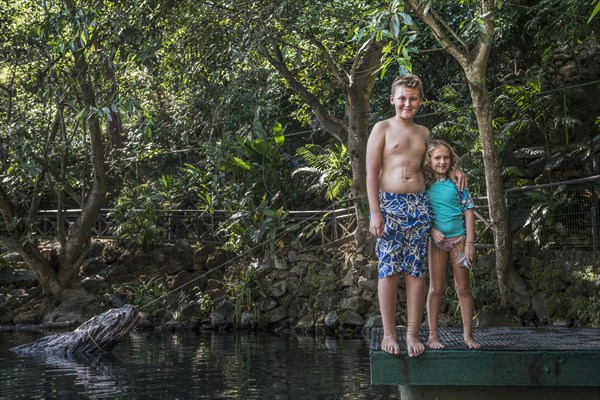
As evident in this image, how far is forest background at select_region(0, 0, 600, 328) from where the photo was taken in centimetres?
1182

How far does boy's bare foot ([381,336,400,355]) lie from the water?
2.47 metres

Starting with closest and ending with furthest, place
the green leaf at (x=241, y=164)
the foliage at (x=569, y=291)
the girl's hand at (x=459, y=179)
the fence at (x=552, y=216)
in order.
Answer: the girl's hand at (x=459, y=179) → the foliage at (x=569, y=291) → the fence at (x=552, y=216) → the green leaf at (x=241, y=164)

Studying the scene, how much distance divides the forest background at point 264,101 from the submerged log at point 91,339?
2808mm

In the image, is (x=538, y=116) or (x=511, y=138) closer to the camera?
(x=538, y=116)

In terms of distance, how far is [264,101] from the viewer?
16.5 m

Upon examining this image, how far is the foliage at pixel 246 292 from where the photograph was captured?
50.7 feet

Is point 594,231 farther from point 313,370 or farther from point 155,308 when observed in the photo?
point 155,308

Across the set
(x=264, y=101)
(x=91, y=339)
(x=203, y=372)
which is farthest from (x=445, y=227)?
(x=264, y=101)

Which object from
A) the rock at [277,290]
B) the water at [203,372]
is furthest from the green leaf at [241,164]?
the water at [203,372]

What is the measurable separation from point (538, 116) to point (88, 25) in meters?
8.49

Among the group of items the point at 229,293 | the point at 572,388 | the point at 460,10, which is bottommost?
the point at 572,388

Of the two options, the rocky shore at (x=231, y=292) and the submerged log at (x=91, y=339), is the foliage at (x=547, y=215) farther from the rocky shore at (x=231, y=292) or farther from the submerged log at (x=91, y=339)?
the submerged log at (x=91, y=339)

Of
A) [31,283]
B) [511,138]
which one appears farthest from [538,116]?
[31,283]

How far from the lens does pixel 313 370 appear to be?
9.69 meters
